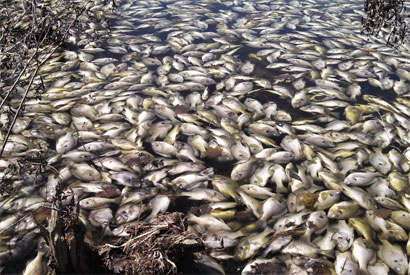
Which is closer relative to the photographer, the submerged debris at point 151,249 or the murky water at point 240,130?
the submerged debris at point 151,249

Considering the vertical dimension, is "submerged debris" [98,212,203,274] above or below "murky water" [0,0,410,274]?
above

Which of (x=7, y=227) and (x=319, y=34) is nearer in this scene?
(x=7, y=227)

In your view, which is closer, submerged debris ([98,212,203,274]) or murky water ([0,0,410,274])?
submerged debris ([98,212,203,274])

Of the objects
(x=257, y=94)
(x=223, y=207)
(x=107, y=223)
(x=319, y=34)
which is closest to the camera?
(x=107, y=223)

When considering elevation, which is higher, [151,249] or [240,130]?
[151,249]

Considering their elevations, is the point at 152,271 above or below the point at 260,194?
above

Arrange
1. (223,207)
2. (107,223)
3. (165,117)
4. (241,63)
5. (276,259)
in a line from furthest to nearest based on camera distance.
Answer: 1. (241,63)
2. (165,117)
3. (223,207)
4. (107,223)
5. (276,259)

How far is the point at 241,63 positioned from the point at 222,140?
A: 6.90ft

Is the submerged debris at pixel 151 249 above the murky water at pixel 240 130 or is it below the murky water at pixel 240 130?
above

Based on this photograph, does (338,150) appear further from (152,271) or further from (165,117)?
(152,271)

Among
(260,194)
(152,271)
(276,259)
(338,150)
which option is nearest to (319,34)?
(338,150)

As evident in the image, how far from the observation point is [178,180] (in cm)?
344

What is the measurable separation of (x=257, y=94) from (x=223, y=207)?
84.6 inches

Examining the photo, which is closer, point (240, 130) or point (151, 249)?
point (151, 249)
